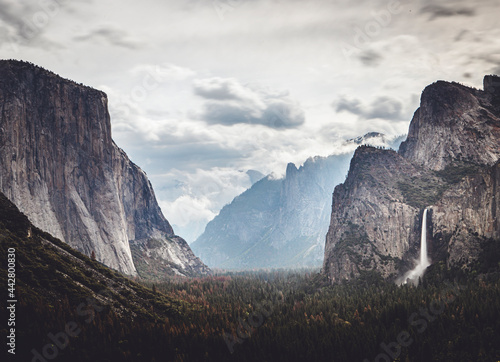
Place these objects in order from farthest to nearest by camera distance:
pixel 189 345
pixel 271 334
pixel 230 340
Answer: pixel 271 334 < pixel 230 340 < pixel 189 345

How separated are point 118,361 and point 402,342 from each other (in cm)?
8094

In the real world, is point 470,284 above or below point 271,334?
Answer: above

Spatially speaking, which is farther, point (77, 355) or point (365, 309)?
point (365, 309)

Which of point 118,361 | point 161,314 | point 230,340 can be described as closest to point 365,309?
point 230,340

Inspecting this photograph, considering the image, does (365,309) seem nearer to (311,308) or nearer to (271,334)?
(311,308)

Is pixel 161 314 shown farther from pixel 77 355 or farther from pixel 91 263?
pixel 77 355

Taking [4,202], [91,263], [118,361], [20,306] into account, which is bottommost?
[118,361]

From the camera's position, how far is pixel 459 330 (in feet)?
401

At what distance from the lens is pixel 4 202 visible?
13575 centimetres

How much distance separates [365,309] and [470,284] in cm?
5249

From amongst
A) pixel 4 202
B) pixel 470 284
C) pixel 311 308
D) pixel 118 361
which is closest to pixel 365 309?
pixel 311 308

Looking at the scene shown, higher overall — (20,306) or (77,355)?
(20,306)

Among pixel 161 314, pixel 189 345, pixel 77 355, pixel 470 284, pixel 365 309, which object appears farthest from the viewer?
pixel 470 284

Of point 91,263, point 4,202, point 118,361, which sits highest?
point 4,202
